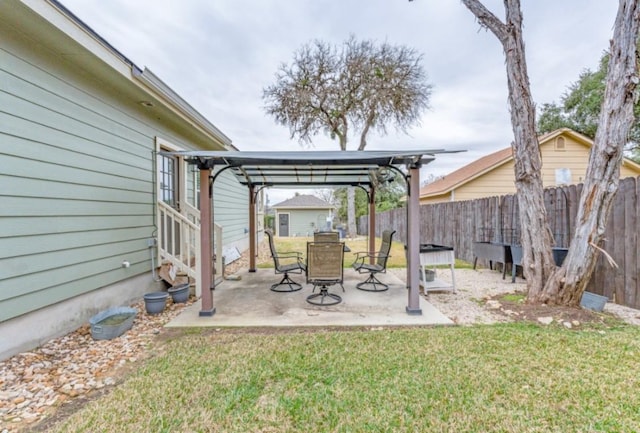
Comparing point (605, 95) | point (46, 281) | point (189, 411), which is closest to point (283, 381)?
point (189, 411)

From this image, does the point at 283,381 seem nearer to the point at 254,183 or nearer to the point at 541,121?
the point at 254,183

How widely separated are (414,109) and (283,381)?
1684cm

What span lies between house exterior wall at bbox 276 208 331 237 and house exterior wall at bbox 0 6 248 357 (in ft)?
63.6

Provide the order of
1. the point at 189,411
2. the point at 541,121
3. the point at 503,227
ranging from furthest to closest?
the point at 541,121
the point at 503,227
the point at 189,411

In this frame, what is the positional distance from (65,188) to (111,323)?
1728mm

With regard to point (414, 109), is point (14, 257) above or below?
below

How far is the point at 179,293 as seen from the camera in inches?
193

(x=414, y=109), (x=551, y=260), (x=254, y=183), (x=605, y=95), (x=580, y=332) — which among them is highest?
(x=414, y=109)

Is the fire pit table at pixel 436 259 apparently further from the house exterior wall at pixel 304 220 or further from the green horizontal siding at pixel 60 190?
the house exterior wall at pixel 304 220

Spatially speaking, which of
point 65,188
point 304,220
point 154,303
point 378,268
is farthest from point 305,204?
point 65,188

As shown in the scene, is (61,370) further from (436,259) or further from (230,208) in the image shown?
(230,208)

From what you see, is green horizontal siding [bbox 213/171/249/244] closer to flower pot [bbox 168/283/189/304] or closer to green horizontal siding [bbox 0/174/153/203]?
flower pot [bbox 168/283/189/304]

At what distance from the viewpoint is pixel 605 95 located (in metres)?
4.08

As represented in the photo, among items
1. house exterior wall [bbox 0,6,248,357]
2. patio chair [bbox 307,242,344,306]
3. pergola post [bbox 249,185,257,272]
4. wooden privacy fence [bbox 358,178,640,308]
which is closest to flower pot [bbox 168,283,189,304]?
house exterior wall [bbox 0,6,248,357]
